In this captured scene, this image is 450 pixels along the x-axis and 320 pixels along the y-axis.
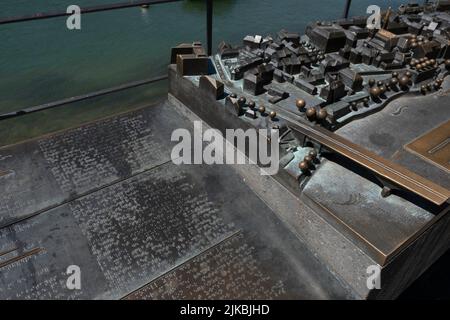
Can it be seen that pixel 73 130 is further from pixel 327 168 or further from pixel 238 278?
pixel 327 168

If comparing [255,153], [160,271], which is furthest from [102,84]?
[160,271]

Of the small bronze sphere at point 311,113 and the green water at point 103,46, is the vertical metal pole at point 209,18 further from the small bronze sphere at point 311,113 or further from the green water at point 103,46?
the green water at point 103,46

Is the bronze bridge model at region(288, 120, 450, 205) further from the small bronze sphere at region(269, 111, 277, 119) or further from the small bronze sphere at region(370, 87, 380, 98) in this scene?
the small bronze sphere at region(370, 87, 380, 98)

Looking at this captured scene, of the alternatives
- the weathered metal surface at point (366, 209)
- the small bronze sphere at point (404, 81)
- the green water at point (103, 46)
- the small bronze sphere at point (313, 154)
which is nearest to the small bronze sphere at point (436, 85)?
the small bronze sphere at point (404, 81)

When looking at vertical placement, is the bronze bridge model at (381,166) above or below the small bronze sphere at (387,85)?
below

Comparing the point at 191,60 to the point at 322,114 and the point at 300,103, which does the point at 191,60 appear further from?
the point at 322,114

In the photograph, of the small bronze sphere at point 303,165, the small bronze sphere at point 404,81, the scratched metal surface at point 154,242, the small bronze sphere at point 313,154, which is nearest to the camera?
the scratched metal surface at point 154,242
